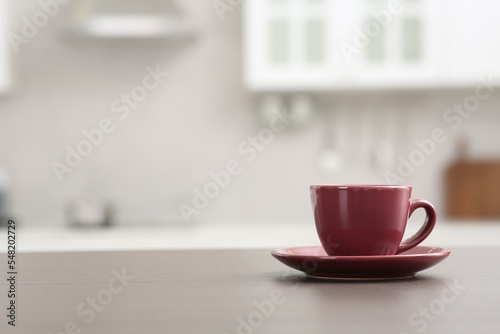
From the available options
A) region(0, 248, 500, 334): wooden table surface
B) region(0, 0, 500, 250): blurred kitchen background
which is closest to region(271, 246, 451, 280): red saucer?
region(0, 248, 500, 334): wooden table surface

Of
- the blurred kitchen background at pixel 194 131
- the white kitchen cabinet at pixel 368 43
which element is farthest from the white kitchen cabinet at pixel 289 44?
the blurred kitchen background at pixel 194 131

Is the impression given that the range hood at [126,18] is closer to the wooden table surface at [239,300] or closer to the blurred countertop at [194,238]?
the blurred countertop at [194,238]

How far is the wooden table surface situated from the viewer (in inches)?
19.7

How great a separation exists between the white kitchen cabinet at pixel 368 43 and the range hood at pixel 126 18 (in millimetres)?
299

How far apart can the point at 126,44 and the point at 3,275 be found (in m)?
2.66

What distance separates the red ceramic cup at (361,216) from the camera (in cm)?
78

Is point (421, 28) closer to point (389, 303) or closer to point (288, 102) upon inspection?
point (288, 102)

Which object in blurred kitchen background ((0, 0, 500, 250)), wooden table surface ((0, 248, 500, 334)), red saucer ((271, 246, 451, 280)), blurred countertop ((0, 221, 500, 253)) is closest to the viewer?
wooden table surface ((0, 248, 500, 334))

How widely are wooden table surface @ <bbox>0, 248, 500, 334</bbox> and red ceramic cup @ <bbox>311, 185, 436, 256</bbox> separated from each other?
5 centimetres

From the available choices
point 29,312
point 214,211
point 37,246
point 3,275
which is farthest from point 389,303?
point 214,211

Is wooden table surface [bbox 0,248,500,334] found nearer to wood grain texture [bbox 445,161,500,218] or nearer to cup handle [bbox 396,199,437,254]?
cup handle [bbox 396,199,437,254]

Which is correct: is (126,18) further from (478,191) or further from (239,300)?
(239,300)

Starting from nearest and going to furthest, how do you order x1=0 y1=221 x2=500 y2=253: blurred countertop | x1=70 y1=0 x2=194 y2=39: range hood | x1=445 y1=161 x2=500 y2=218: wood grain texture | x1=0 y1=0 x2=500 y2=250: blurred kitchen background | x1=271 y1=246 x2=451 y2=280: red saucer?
x1=271 y1=246 x2=451 y2=280: red saucer → x1=0 y1=221 x2=500 y2=253: blurred countertop → x1=70 y1=0 x2=194 y2=39: range hood → x1=445 y1=161 x2=500 y2=218: wood grain texture → x1=0 y1=0 x2=500 y2=250: blurred kitchen background

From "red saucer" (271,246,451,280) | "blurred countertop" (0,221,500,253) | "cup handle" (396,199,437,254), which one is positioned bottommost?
"blurred countertop" (0,221,500,253)
